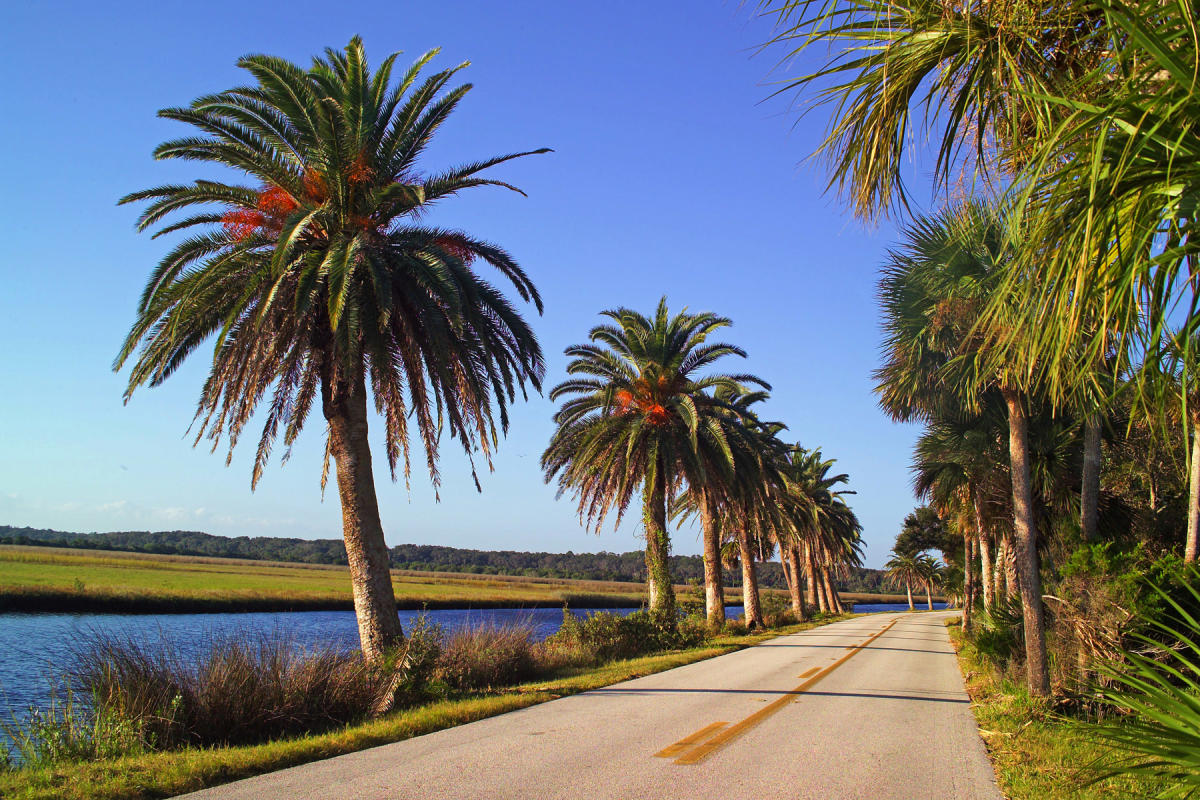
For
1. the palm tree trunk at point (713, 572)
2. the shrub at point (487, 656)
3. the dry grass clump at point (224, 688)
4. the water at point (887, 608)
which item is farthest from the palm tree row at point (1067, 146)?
the water at point (887, 608)

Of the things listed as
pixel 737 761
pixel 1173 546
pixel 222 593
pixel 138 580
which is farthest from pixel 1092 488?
pixel 138 580

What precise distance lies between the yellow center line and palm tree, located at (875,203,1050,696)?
17.8 feet

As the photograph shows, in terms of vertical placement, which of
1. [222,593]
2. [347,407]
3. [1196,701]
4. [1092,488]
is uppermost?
[347,407]

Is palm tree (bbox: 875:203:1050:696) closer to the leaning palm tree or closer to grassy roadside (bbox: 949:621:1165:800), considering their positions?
grassy roadside (bbox: 949:621:1165:800)

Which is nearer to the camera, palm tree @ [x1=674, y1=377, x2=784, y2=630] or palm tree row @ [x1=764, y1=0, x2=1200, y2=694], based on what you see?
palm tree row @ [x1=764, y1=0, x2=1200, y2=694]

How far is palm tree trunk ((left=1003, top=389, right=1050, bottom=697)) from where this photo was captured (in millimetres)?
11453

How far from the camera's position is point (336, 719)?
10188mm

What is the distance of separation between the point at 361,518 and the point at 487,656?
3448 millimetres

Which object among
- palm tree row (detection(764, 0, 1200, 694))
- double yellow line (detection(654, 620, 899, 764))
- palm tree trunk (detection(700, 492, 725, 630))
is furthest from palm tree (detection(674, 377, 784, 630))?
palm tree row (detection(764, 0, 1200, 694))

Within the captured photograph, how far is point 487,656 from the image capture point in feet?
46.5

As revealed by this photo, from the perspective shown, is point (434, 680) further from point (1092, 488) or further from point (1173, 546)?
point (1173, 546)

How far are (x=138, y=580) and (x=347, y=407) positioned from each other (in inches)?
1662

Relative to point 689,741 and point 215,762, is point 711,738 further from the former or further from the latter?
point 215,762

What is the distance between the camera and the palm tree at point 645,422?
1005 inches
